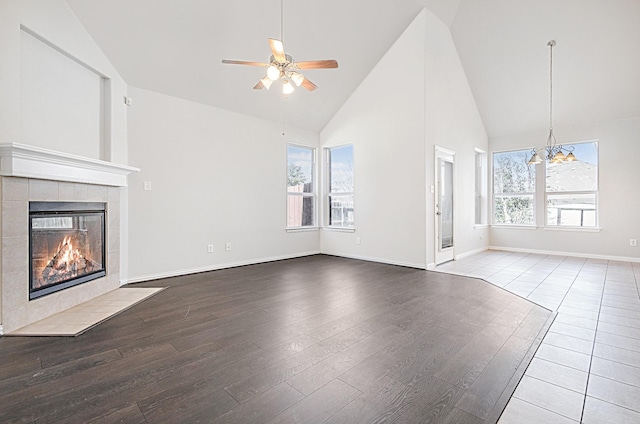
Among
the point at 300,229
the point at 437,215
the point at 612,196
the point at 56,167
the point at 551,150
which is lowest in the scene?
the point at 300,229

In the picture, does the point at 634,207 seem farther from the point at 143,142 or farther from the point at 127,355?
the point at 143,142

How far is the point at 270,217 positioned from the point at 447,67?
443cm

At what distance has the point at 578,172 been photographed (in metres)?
6.41

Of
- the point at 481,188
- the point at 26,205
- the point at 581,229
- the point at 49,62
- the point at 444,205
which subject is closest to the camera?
the point at 26,205

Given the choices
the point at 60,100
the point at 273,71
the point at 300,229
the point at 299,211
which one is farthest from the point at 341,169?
the point at 60,100

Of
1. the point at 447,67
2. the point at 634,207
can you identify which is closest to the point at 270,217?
the point at 447,67

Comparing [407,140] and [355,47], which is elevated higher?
[355,47]

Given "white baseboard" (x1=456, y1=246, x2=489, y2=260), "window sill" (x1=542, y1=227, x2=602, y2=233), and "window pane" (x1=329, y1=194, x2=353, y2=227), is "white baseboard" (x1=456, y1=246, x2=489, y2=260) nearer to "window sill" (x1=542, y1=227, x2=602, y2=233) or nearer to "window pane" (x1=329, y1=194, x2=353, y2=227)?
"window sill" (x1=542, y1=227, x2=602, y2=233)

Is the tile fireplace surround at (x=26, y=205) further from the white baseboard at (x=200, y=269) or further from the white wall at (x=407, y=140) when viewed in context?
the white wall at (x=407, y=140)

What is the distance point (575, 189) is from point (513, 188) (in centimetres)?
114

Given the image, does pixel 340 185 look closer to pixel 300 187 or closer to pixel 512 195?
pixel 300 187

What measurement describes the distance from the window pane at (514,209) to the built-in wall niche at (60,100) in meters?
8.06

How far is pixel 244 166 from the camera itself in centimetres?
562

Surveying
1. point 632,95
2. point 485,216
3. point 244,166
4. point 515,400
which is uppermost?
point 632,95
